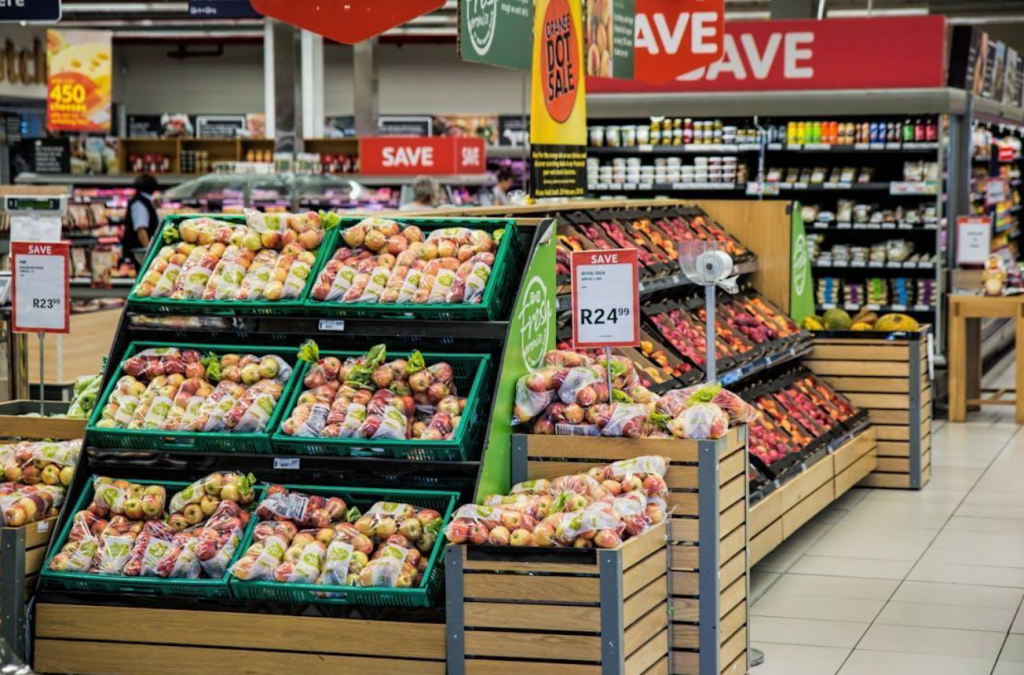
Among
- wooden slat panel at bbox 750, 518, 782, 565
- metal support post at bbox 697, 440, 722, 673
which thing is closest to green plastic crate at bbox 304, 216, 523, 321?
metal support post at bbox 697, 440, 722, 673

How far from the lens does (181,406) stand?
14.7 feet

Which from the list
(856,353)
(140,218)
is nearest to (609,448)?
(856,353)

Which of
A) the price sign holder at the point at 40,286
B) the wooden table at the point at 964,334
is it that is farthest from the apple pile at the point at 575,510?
the wooden table at the point at 964,334

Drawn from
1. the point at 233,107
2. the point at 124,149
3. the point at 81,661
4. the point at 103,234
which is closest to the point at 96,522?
the point at 81,661

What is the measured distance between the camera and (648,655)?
13.3ft

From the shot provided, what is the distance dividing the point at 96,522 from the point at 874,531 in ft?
13.7

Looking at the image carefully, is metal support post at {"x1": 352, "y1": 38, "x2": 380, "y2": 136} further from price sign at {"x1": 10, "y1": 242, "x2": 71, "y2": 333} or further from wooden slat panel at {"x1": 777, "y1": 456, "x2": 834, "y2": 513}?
price sign at {"x1": 10, "y1": 242, "x2": 71, "y2": 333}

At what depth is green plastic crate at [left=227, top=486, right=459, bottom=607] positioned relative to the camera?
3.96m

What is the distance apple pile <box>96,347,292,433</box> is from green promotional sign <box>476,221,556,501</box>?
688mm

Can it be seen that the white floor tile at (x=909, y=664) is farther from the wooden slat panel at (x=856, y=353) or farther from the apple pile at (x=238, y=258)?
the wooden slat panel at (x=856, y=353)

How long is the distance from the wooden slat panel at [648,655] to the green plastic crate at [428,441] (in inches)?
29.8

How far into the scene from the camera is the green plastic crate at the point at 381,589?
3.96 metres

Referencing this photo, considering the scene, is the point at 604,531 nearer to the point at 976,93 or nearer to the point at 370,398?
the point at 370,398

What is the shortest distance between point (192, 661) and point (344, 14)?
2.63 metres
